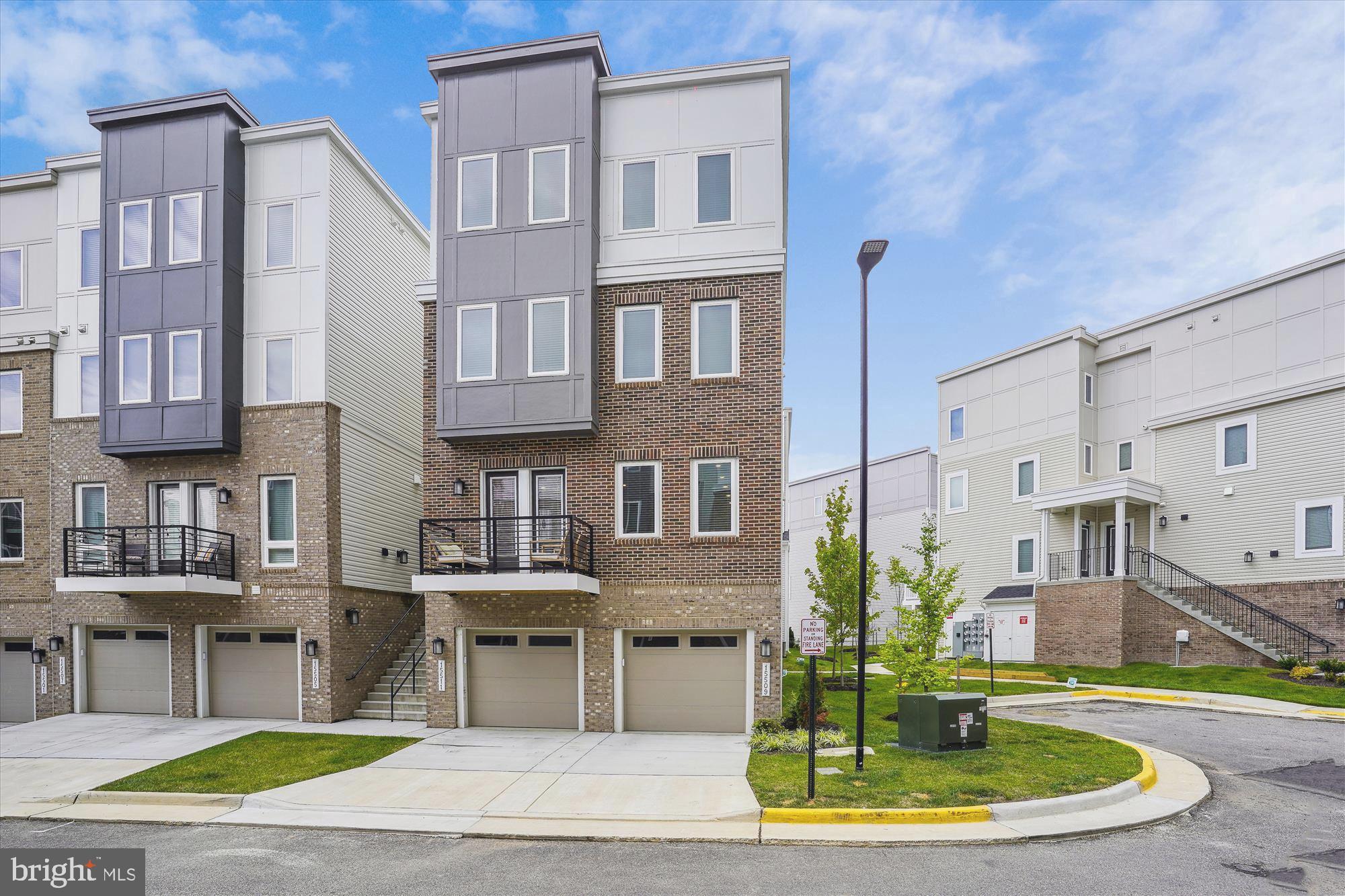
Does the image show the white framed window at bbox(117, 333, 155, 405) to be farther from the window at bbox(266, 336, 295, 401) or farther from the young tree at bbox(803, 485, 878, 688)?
the young tree at bbox(803, 485, 878, 688)

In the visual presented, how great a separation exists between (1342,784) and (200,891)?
13.5m

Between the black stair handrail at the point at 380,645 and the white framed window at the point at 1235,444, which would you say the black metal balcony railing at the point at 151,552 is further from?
the white framed window at the point at 1235,444

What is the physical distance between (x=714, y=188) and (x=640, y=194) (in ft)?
4.83

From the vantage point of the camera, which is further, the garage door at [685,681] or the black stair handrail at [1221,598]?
the black stair handrail at [1221,598]

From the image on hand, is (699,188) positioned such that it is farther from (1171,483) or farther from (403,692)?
(1171,483)

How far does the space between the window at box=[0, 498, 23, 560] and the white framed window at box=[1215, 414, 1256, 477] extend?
32225 millimetres

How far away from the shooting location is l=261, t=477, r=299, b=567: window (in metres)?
17.3

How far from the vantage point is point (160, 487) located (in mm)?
18172

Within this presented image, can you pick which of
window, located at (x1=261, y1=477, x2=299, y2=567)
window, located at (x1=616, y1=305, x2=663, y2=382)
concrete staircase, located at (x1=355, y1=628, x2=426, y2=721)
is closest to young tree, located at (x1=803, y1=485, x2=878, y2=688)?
window, located at (x1=616, y1=305, x2=663, y2=382)

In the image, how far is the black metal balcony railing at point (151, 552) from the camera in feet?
55.4

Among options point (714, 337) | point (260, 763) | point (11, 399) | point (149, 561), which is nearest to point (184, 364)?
point (149, 561)

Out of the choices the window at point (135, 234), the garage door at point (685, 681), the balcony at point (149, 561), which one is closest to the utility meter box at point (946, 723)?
the garage door at point (685, 681)

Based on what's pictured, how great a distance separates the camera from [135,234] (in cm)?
1820

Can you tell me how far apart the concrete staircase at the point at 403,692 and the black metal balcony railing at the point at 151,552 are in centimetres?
390
